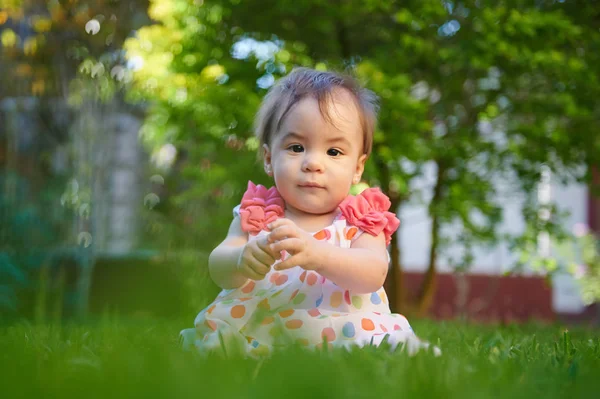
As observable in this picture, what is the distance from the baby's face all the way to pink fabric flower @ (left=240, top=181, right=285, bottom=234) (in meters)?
0.07

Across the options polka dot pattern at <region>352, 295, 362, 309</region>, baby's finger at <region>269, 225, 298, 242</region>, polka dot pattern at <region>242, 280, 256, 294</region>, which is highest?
baby's finger at <region>269, 225, 298, 242</region>

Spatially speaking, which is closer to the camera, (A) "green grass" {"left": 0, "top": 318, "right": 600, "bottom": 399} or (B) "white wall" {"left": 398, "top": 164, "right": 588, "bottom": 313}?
(A) "green grass" {"left": 0, "top": 318, "right": 600, "bottom": 399}

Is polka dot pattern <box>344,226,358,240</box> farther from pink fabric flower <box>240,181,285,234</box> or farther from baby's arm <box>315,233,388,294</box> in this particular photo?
pink fabric flower <box>240,181,285,234</box>

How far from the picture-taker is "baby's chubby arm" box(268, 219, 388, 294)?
1.77 m

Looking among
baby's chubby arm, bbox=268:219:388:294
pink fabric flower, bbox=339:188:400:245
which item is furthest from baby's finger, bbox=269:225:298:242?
pink fabric flower, bbox=339:188:400:245

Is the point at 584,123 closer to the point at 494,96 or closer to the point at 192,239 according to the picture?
the point at 494,96

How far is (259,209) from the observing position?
7.13ft

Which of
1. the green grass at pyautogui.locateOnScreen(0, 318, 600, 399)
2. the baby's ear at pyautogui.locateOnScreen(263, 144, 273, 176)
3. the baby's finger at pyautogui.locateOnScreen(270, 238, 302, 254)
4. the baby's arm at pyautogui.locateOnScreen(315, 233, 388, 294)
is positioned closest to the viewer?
the green grass at pyautogui.locateOnScreen(0, 318, 600, 399)

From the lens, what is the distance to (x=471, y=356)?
176 cm

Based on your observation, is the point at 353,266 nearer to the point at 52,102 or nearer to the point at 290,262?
the point at 290,262

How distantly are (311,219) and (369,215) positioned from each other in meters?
0.20

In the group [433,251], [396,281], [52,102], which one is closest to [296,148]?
[396,281]

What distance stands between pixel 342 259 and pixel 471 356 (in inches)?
16.8

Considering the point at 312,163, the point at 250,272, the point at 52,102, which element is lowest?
the point at 250,272
